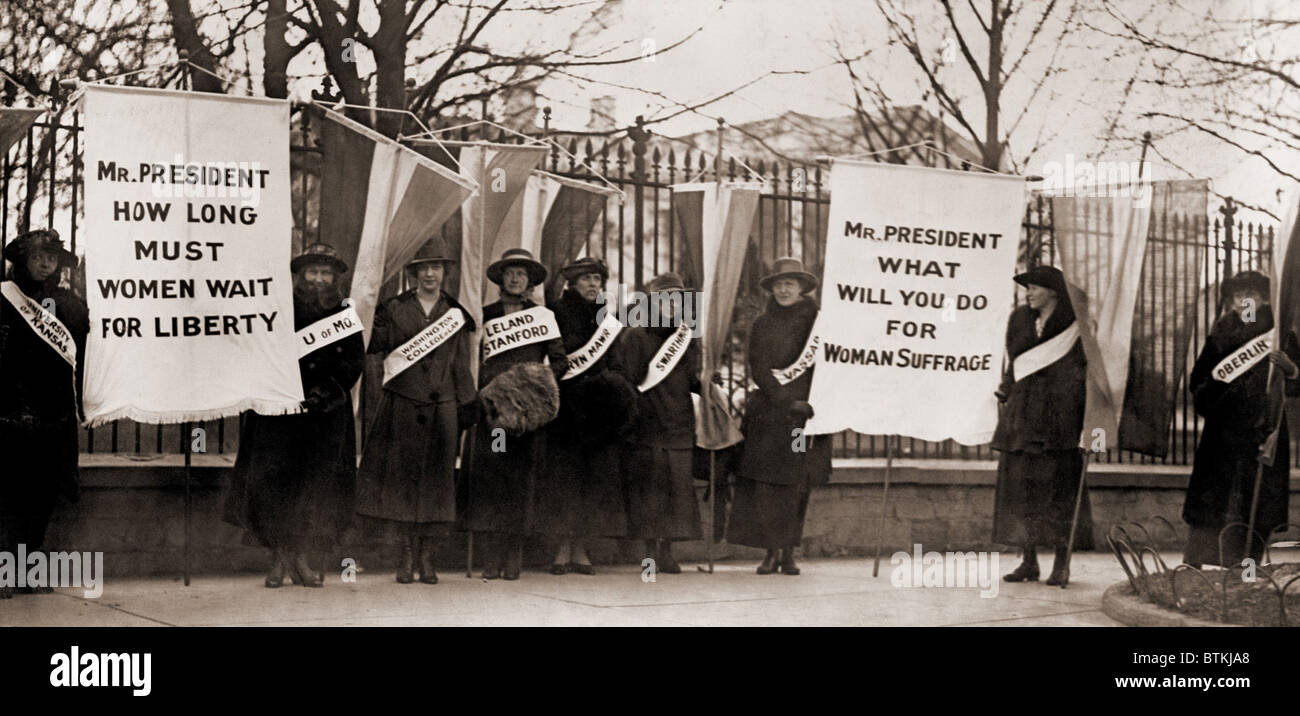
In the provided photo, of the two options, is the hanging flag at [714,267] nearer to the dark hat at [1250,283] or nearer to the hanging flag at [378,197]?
the hanging flag at [378,197]

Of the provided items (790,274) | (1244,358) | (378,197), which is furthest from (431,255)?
(1244,358)

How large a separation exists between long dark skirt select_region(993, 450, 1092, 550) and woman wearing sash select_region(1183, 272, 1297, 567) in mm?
1016

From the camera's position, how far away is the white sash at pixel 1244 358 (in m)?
9.63

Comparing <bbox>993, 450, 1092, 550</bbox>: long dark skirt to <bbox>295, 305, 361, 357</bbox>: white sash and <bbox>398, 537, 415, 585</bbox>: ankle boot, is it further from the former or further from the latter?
<bbox>295, 305, 361, 357</bbox>: white sash

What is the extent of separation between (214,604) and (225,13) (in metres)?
6.82

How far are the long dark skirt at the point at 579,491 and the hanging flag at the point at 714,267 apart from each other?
77 centimetres

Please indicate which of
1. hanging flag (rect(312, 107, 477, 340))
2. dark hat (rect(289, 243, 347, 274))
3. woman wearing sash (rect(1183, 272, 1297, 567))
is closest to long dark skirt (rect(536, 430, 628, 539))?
hanging flag (rect(312, 107, 477, 340))

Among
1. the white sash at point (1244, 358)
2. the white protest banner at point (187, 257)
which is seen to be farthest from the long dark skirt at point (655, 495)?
the white sash at point (1244, 358)

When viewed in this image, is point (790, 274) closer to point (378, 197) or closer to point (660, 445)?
point (660, 445)

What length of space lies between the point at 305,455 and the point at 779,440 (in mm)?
3182

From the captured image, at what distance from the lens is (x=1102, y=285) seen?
929 cm

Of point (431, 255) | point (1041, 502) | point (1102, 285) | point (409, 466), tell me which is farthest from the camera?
point (1041, 502)

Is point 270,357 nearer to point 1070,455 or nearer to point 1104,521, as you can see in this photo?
point 1070,455
